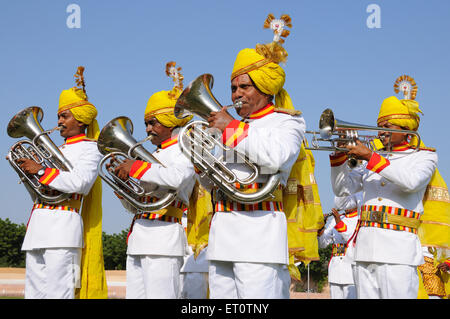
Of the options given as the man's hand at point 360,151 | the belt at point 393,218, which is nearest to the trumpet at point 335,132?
the man's hand at point 360,151

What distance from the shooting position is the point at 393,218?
18.9ft

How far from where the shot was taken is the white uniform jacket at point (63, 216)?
275 inches

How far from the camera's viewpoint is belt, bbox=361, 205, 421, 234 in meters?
5.77

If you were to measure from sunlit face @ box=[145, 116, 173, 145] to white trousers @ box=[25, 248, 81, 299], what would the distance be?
1751 millimetres

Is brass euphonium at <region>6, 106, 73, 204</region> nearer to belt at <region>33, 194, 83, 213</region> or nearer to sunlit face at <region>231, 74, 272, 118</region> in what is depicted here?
belt at <region>33, 194, 83, 213</region>

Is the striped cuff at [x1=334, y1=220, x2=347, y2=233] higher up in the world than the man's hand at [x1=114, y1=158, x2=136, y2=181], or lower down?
lower down

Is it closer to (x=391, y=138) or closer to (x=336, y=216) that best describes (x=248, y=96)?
(x=391, y=138)

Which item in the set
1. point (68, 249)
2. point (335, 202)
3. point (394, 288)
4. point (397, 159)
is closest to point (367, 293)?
point (394, 288)

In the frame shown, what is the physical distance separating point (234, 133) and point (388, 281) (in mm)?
2410

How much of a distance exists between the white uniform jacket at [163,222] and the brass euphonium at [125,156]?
4.8 inches

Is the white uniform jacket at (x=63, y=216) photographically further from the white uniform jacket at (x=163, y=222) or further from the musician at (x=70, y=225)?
the white uniform jacket at (x=163, y=222)

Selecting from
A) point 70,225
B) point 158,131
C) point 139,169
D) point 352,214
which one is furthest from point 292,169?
point 352,214

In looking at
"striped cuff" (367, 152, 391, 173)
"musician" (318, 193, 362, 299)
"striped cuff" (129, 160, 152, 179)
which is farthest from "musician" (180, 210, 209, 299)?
"musician" (318, 193, 362, 299)

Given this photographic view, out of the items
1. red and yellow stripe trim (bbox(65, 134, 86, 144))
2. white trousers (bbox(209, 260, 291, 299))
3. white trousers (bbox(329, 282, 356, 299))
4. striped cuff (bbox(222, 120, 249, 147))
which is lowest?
white trousers (bbox(329, 282, 356, 299))
